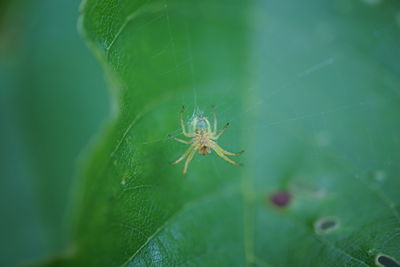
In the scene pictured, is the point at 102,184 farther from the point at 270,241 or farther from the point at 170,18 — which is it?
the point at 170,18

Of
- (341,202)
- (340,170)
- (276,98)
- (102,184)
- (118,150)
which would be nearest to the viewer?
(118,150)

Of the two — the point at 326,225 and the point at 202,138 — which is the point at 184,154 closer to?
the point at 202,138

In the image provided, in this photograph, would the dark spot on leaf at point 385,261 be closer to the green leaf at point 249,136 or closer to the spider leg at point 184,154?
→ the green leaf at point 249,136

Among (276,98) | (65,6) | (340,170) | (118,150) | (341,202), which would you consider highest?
(65,6)

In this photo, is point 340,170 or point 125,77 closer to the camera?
point 125,77

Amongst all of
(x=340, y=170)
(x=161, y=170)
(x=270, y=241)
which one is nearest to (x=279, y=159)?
(x=340, y=170)

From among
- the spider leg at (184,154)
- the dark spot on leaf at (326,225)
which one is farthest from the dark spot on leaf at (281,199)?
the spider leg at (184,154)
